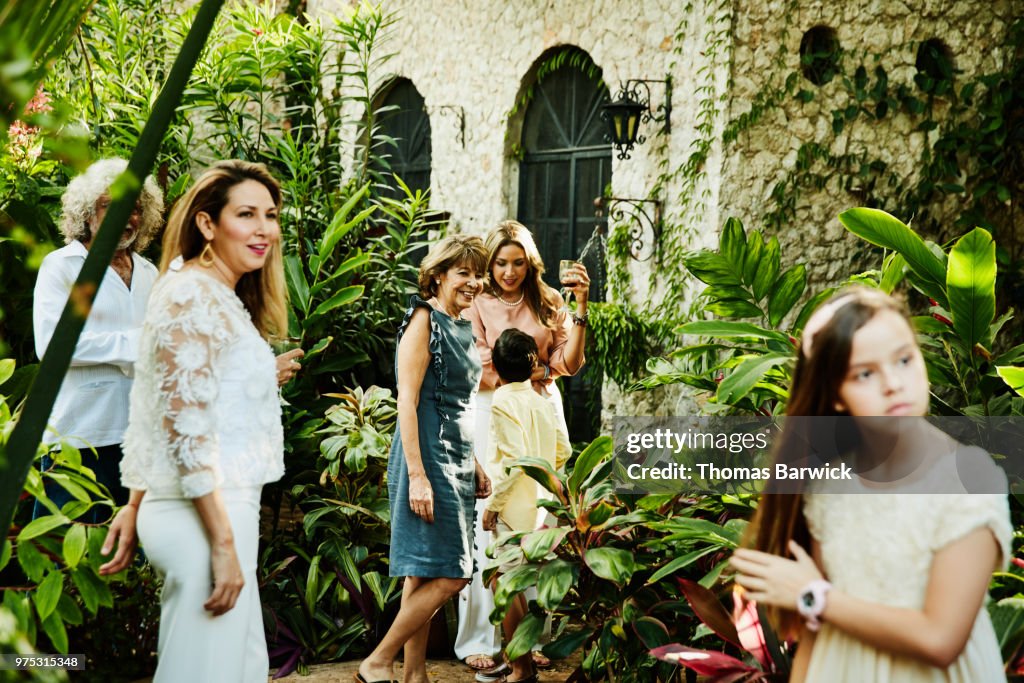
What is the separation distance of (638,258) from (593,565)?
148 inches

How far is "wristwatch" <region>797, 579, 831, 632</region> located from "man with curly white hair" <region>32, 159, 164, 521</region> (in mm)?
2476

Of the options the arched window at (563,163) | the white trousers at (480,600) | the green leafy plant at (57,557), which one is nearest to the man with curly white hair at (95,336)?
the green leafy plant at (57,557)

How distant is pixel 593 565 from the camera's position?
326 centimetres

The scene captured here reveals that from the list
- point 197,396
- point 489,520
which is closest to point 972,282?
point 489,520

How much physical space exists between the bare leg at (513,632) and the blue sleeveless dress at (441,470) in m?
0.36

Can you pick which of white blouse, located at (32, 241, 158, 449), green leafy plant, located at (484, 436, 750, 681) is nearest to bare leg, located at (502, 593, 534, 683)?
green leafy plant, located at (484, 436, 750, 681)

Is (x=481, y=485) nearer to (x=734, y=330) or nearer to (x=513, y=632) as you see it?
(x=513, y=632)

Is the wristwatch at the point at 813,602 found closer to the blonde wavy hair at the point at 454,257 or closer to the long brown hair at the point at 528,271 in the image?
the blonde wavy hair at the point at 454,257

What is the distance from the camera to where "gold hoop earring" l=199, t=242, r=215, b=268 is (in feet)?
7.85

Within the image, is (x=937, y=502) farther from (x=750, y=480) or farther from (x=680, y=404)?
(x=680, y=404)

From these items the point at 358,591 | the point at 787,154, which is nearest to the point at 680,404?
the point at 787,154

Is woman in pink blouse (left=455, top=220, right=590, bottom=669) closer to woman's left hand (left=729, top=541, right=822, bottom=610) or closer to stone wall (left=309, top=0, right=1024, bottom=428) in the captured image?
stone wall (left=309, top=0, right=1024, bottom=428)

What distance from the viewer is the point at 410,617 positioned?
3.81 metres

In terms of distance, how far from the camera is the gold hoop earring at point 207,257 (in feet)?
7.85
